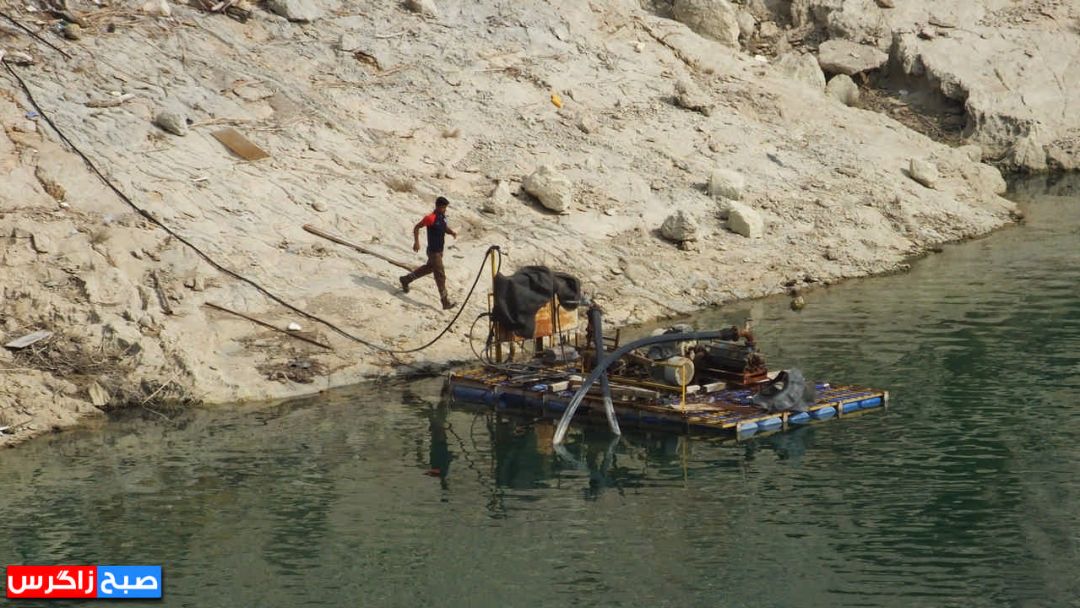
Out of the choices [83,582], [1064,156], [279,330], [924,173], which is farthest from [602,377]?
[1064,156]

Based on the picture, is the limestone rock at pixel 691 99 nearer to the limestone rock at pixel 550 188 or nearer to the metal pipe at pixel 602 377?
the limestone rock at pixel 550 188

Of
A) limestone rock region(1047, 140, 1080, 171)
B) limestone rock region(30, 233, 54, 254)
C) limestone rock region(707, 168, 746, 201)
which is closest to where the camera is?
limestone rock region(30, 233, 54, 254)

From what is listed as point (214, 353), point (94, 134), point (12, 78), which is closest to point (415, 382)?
point (214, 353)

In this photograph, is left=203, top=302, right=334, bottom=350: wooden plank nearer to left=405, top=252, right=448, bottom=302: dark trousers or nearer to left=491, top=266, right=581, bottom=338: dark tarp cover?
left=405, top=252, right=448, bottom=302: dark trousers

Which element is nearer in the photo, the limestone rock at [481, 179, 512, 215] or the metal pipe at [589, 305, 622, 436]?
the metal pipe at [589, 305, 622, 436]

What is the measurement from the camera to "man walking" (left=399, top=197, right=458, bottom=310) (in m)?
24.9

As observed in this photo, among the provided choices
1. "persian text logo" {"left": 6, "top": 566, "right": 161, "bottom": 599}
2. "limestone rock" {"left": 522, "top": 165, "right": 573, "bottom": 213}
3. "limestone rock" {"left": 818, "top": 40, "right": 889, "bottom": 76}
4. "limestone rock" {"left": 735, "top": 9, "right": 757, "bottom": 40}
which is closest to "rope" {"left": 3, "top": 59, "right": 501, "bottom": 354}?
"limestone rock" {"left": 522, "top": 165, "right": 573, "bottom": 213}

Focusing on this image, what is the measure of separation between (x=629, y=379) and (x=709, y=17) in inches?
784

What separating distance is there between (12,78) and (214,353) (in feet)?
27.3

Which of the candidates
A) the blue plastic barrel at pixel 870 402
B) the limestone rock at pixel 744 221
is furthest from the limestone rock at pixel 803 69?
the blue plastic barrel at pixel 870 402

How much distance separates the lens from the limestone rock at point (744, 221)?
100ft

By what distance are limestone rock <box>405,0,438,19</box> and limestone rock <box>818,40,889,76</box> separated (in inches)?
517

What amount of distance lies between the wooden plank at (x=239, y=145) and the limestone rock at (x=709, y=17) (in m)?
15.1

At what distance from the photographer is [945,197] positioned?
3488cm
